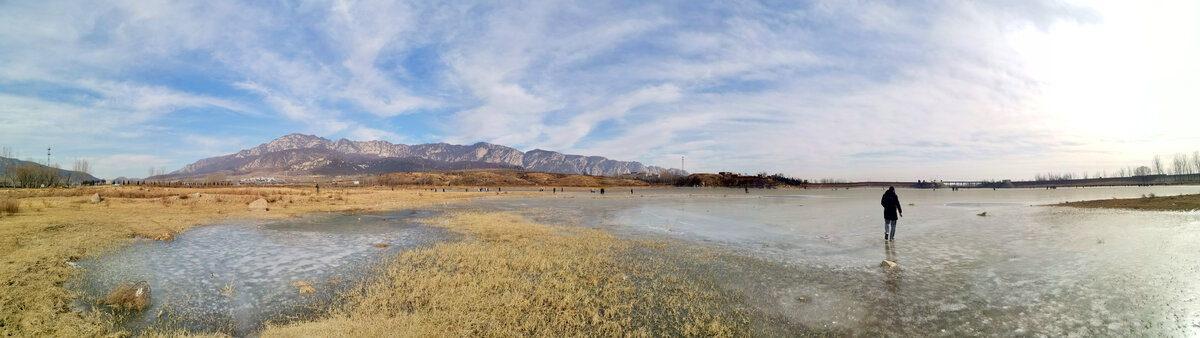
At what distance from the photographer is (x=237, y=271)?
10.8m

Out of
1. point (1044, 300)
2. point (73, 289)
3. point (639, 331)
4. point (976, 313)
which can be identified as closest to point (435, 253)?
point (73, 289)

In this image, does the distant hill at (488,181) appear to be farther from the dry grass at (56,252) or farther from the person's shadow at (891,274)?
the person's shadow at (891,274)

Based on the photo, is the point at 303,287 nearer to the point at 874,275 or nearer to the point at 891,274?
the point at 874,275

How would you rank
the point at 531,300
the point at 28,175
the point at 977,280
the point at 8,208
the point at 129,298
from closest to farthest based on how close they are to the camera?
the point at 129,298, the point at 531,300, the point at 977,280, the point at 8,208, the point at 28,175

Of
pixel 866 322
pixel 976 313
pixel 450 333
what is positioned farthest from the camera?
pixel 976 313

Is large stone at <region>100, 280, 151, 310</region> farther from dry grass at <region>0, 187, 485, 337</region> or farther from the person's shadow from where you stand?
the person's shadow

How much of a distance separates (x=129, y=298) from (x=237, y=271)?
128 inches

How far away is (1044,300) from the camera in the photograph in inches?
322

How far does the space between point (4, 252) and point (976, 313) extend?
21201 millimetres

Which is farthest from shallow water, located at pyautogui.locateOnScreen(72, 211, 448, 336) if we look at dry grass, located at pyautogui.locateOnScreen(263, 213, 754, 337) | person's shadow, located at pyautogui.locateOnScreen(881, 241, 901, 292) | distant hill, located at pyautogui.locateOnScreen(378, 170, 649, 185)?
distant hill, located at pyautogui.locateOnScreen(378, 170, 649, 185)

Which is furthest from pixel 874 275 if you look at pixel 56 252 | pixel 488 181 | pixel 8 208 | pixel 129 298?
pixel 488 181

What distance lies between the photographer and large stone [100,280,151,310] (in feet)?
24.3

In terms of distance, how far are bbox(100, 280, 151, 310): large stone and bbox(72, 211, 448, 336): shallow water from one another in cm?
18

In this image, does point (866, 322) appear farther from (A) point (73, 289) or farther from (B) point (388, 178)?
(B) point (388, 178)
